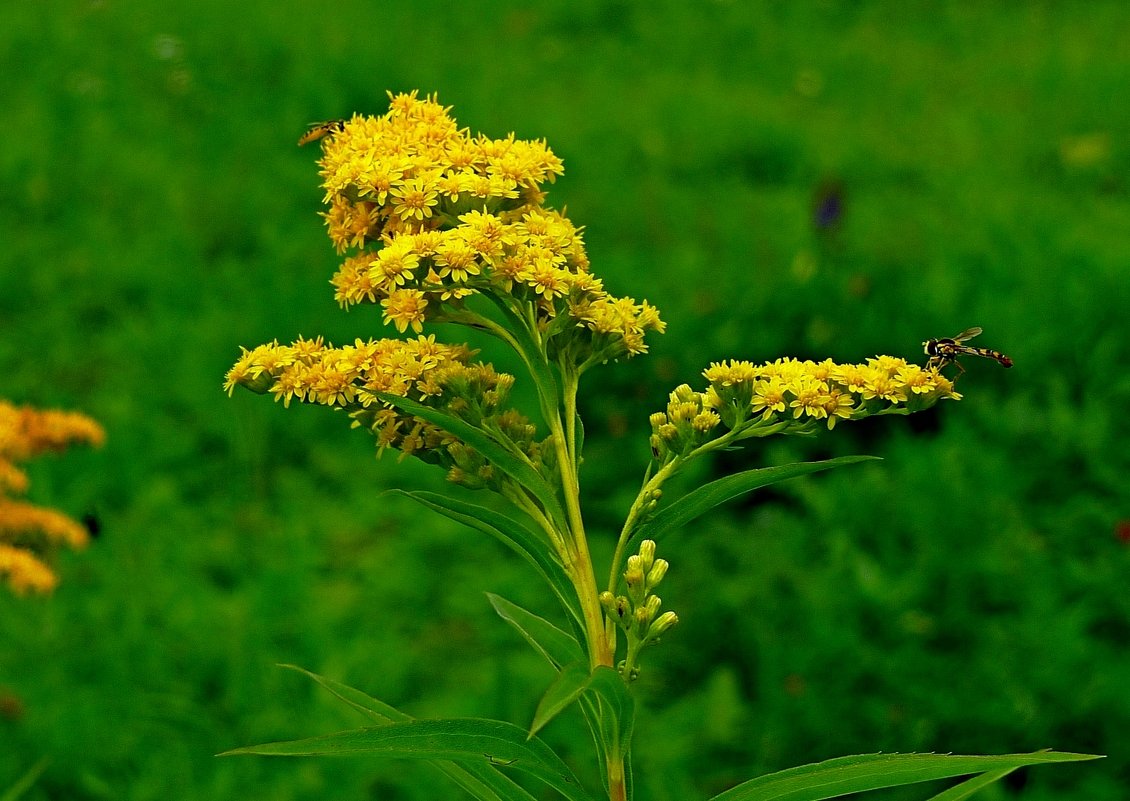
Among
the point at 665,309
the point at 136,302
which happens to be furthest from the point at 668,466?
the point at 136,302

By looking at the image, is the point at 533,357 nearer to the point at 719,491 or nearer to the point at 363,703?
the point at 719,491

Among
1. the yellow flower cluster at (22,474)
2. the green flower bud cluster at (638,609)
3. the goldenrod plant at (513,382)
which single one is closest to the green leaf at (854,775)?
the goldenrod plant at (513,382)

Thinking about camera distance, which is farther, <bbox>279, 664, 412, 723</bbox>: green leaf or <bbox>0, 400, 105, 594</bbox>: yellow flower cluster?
<bbox>0, 400, 105, 594</bbox>: yellow flower cluster

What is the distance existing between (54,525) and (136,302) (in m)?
2.47

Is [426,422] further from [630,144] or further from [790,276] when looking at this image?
[630,144]

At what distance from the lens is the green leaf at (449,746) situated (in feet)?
2.91

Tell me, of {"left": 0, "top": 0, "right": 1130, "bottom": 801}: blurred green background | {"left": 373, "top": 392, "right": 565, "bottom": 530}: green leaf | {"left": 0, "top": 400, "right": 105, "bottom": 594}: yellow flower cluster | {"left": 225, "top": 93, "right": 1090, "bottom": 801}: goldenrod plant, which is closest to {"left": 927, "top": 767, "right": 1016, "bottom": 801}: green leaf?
{"left": 225, "top": 93, "right": 1090, "bottom": 801}: goldenrod plant

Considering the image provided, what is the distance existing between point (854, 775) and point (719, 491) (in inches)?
10.0

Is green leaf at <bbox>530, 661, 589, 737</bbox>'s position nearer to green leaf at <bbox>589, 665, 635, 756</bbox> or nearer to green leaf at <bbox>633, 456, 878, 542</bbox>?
green leaf at <bbox>589, 665, 635, 756</bbox>

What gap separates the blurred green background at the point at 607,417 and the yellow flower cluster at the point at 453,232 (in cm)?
168

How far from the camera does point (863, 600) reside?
294cm

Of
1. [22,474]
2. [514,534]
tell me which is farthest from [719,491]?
[22,474]

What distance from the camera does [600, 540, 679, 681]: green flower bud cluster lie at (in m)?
1.01

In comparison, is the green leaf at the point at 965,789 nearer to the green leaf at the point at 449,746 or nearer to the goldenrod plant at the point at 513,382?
the goldenrod plant at the point at 513,382
